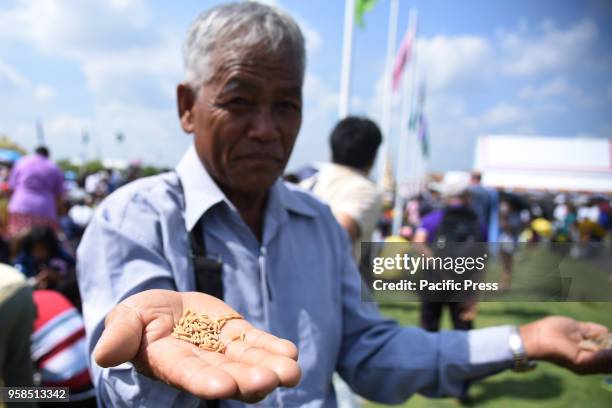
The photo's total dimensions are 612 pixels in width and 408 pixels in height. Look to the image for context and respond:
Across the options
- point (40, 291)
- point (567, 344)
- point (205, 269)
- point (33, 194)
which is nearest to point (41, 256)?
point (40, 291)

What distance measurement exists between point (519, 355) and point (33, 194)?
20.1 ft

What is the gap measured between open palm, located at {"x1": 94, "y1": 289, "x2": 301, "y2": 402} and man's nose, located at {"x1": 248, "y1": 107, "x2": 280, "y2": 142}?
2.08ft

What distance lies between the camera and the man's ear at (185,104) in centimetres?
155

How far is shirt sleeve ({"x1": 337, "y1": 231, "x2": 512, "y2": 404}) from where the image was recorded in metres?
1.54

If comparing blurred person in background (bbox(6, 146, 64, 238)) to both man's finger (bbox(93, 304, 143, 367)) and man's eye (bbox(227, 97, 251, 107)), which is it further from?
man's finger (bbox(93, 304, 143, 367))

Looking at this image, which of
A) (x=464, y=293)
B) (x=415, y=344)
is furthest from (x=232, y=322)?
(x=415, y=344)

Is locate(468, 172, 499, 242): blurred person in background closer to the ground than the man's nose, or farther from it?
closer to the ground

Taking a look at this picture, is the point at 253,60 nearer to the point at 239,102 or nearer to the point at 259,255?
the point at 239,102

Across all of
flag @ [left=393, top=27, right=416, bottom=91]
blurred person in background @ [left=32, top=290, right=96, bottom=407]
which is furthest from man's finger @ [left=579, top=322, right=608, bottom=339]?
flag @ [left=393, top=27, right=416, bottom=91]

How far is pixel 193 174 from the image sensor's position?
59.2 inches

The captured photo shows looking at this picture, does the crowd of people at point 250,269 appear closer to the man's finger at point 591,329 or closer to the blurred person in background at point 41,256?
the man's finger at point 591,329

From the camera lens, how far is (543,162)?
1845cm

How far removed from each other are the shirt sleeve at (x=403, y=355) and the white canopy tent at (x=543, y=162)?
17061 mm

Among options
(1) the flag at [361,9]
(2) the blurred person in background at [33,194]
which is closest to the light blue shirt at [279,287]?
(2) the blurred person in background at [33,194]
